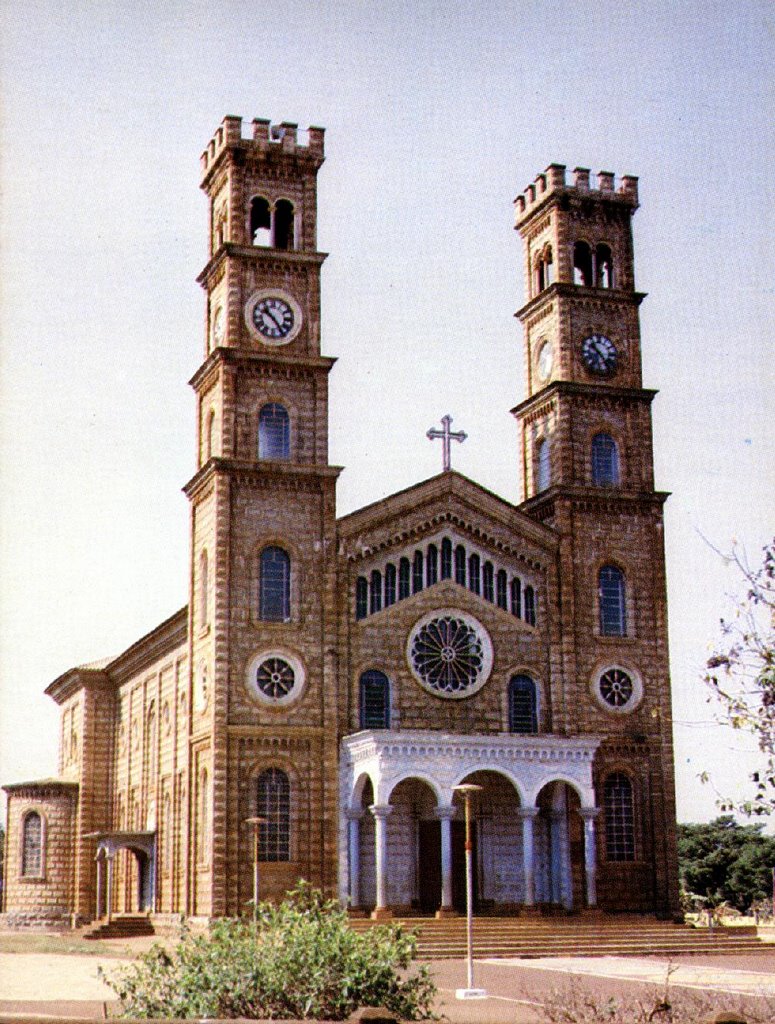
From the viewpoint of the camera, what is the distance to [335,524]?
49906 mm

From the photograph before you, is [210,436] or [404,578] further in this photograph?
[210,436]

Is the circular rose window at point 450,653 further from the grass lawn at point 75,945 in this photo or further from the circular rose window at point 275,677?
the grass lawn at point 75,945

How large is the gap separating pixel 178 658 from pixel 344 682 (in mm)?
8281

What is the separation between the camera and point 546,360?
185 ft

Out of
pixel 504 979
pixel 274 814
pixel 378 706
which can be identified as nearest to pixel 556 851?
pixel 378 706

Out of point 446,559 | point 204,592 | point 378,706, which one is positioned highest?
point 446,559

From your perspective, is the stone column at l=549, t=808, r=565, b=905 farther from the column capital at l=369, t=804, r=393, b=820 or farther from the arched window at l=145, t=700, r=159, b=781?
the arched window at l=145, t=700, r=159, b=781

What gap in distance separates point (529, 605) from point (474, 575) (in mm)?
2228

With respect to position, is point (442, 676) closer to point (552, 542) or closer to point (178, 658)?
point (552, 542)

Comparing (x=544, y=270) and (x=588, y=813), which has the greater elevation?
(x=544, y=270)

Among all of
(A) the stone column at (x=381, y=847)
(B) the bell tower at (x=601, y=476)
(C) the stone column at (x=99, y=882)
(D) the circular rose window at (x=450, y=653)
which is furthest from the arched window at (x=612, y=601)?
(C) the stone column at (x=99, y=882)

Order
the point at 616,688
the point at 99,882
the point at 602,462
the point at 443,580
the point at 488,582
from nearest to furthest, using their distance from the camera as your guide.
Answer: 1. the point at 443,580
2. the point at 488,582
3. the point at 616,688
4. the point at 602,462
5. the point at 99,882

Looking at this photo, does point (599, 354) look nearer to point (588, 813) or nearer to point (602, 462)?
point (602, 462)

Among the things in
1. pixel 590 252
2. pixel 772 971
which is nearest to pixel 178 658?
pixel 590 252
